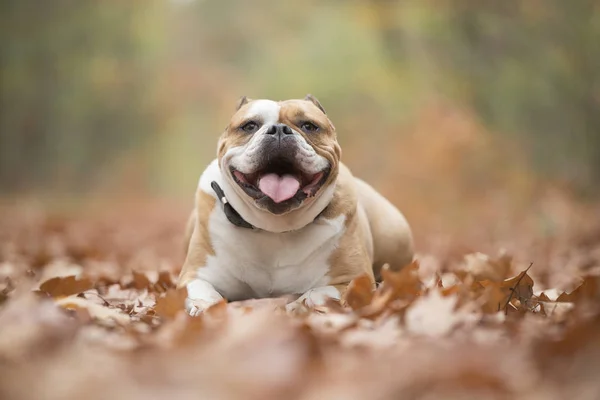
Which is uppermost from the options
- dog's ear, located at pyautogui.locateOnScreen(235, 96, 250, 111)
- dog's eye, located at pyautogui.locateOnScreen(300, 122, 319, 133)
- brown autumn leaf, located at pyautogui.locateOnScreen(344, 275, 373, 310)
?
dog's ear, located at pyautogui.locateOnScreen(235, 96, 250, 111)

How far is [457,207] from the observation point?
38.1 ft

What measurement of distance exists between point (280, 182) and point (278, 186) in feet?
0.09

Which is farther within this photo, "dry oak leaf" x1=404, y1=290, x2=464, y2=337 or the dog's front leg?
the dog's front leg

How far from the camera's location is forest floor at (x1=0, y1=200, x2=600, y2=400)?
4.65 feet

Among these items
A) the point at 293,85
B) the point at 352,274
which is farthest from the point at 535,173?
the point at 293,85

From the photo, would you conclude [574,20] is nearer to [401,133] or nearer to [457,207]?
[457,207]

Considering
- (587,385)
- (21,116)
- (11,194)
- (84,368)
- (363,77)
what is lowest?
(84,368)

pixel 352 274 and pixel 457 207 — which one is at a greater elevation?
pixel 457 207

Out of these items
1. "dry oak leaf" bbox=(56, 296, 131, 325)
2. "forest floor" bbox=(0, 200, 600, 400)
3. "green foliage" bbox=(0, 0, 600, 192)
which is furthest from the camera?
"green foliage" bbox=(0, 0, 600, 192)

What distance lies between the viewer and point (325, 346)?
184cm

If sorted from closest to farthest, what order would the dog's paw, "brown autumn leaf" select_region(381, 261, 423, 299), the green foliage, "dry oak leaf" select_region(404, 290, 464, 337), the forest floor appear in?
the forest floor, "dry oak leaf" select_region(404, 290, 464, 337), "brown autumn leaf" select_region(381, 261, 423, 299), the dog's paw, the green foliage

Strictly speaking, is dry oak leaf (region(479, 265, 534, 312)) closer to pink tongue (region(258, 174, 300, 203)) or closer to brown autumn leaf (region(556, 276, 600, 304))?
brown autumn leaf (region(556, 276, 600, 304))

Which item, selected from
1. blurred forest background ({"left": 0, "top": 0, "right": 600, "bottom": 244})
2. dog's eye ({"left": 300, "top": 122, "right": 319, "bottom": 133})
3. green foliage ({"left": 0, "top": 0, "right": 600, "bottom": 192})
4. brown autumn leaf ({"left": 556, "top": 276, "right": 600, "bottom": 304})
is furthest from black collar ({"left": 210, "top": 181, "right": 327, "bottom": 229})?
green foliage ({"left": 0, "top": 0, "right": 600, "bottom": 192})

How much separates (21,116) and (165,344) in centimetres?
1757
